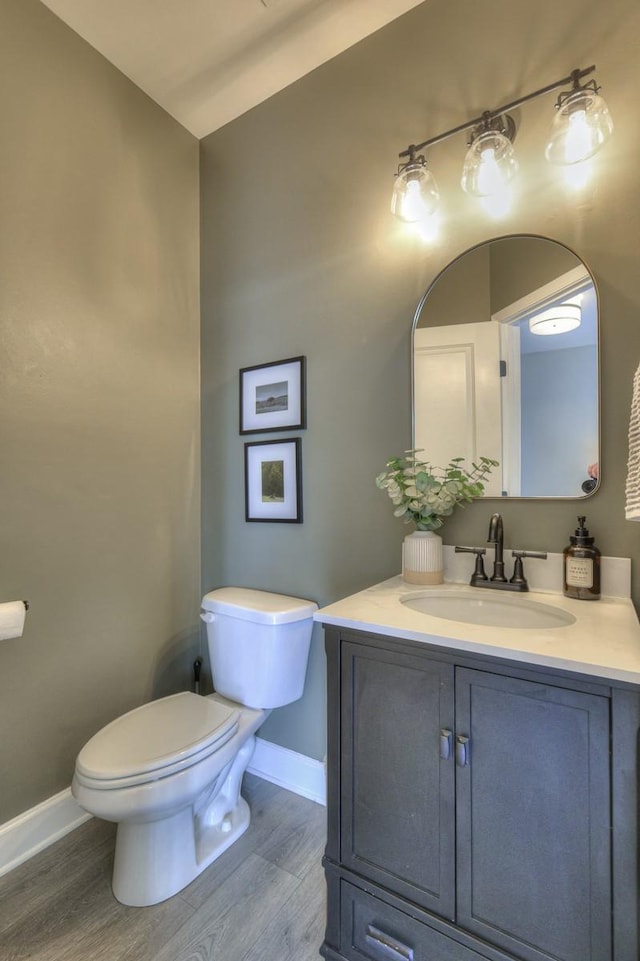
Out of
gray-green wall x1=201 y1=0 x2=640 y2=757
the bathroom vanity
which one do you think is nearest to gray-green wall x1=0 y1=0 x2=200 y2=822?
gray-green wall x1=201 y1=0 x2=640 y2=757

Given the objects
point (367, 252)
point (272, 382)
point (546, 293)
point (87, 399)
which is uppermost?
point (367, 252)

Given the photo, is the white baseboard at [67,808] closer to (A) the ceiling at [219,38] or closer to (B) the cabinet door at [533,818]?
(B) the cabinet door at [533,818]

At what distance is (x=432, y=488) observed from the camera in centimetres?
131

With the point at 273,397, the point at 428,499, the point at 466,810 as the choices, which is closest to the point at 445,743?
the point at 466,810

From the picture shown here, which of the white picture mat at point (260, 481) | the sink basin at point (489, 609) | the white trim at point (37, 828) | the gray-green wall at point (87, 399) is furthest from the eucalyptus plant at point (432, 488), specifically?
the white trim at point (37, 828)

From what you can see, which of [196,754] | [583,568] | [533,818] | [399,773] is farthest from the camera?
[196,754]

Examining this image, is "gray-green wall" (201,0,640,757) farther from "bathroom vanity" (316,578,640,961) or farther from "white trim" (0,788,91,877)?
"white trim" (0,788,91,877)

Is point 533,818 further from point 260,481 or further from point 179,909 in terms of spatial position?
point 260,481

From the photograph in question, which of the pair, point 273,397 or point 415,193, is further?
point 273,397

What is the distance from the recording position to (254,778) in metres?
1.80

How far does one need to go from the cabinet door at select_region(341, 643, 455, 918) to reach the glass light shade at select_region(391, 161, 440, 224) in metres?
1.35

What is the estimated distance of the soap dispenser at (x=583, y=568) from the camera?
3.67ft

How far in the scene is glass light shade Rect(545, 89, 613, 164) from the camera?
3.67 feet

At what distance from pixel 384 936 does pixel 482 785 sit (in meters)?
0.49
